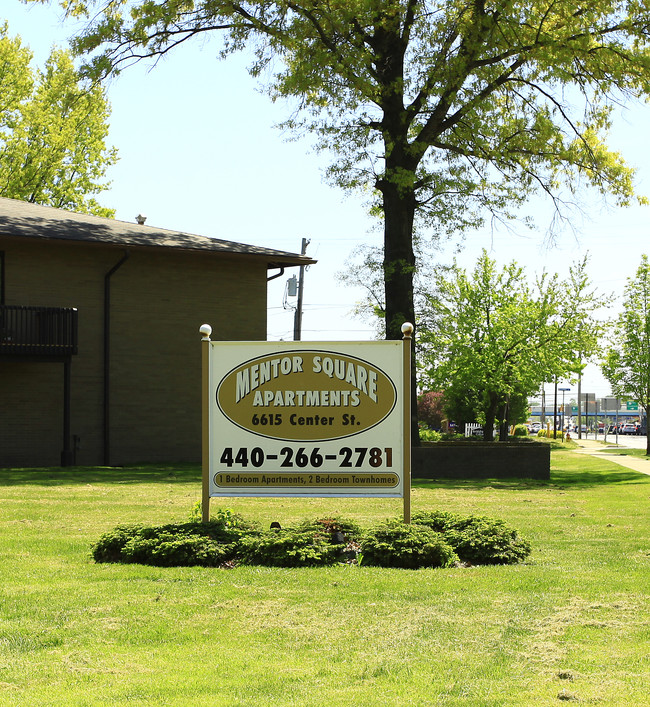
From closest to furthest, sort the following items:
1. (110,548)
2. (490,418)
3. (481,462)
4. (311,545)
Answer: (311,545), (110,548), (481,462), (490,418)

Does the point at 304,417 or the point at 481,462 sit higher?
the point at 304,417

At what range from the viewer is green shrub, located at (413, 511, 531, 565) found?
9.00 meters

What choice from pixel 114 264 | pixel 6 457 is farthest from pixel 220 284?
pixel 6 457

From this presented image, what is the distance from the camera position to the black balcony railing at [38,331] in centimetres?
2297

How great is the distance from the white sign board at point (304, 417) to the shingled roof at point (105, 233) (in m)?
15.3

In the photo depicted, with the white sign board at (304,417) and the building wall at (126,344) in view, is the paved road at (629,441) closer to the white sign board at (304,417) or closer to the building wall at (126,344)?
the building wall at (126,344)

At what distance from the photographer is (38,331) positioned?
922 inches

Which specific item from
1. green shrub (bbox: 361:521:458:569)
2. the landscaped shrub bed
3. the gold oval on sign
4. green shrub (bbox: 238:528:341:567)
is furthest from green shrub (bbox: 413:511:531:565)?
the gold oval on sign

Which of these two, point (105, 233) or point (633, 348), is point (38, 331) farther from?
point (633, 348)

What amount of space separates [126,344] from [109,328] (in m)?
0.68

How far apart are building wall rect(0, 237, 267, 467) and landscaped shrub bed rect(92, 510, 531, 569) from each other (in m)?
16.1

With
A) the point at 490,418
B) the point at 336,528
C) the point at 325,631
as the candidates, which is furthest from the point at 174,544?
the point at 490,418

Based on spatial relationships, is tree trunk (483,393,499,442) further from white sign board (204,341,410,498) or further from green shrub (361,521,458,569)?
green shrub (361,521,458,569)

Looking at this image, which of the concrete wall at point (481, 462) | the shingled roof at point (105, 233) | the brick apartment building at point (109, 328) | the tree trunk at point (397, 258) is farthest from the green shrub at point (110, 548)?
the shingled roof at point (105, 233)
